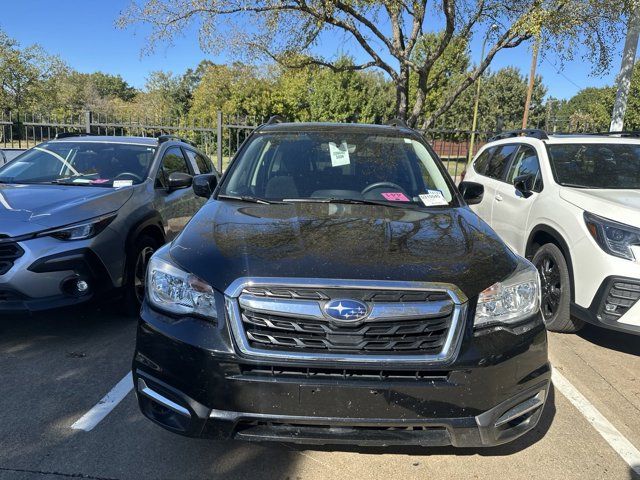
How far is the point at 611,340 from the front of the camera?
15.0ft

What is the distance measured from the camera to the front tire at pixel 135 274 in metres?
4.38

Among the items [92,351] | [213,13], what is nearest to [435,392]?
[92,351]

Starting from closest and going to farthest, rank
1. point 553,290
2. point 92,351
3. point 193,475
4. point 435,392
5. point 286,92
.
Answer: point 435,392
point 193,475
point 92,351
point 553,290
point 286,92

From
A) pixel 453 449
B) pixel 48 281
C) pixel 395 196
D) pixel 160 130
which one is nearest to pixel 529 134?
pixel 395 196

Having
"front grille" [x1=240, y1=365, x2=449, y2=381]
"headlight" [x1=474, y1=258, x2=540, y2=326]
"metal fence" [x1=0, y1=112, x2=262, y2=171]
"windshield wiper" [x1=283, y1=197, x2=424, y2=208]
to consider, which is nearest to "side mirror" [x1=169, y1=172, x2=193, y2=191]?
"windshield wiper" [x1=283, y1=197, x2=424, y2=208]

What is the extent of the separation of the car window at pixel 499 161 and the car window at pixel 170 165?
400 cm

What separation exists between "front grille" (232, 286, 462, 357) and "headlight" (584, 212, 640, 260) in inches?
95.5

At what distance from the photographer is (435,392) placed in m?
2.05

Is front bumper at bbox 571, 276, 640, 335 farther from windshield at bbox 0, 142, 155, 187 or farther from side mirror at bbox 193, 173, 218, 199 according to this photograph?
windshield at bbox 0, 142, 155, 187

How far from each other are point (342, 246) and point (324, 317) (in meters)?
0.45

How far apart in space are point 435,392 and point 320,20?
11.6 m

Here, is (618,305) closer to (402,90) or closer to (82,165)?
(82,165)

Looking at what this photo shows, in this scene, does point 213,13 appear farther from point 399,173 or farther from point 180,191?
point 399,173

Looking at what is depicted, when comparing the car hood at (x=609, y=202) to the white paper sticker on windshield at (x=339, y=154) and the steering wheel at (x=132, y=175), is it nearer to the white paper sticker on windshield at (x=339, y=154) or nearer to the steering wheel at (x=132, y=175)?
the white paper sticker on windshield at (x=339, y=154)
